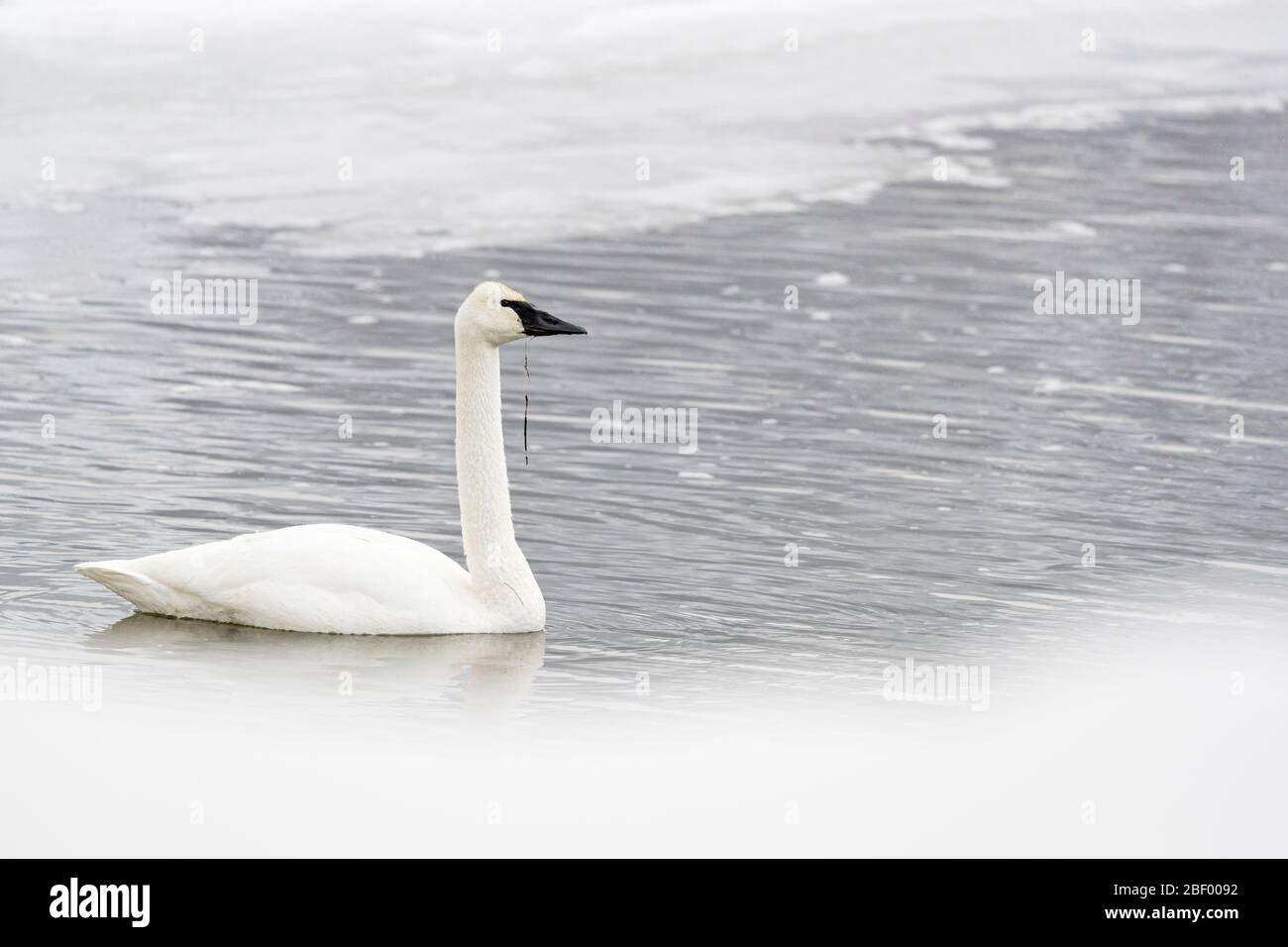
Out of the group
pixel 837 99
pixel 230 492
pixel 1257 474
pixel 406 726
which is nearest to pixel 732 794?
pixel 406 726

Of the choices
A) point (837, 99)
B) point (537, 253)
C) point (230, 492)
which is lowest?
point (230, 492)

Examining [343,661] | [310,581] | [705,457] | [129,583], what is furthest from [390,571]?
[705,457]

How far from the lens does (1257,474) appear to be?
10375 millimetres

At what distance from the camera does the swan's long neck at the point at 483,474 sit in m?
7.74

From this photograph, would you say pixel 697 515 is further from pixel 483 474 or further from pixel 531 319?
pixel 531 319

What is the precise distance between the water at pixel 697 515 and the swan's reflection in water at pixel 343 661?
0.8 inches

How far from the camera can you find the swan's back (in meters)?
7.59

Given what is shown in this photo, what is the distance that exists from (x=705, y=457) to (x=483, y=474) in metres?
2.58

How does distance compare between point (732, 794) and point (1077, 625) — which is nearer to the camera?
point (732, 794)

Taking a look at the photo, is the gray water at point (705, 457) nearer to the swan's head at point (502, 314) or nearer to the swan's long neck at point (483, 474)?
the swan's long neck at point (483, 474)

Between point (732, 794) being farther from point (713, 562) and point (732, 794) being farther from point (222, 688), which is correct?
point (713, 562)

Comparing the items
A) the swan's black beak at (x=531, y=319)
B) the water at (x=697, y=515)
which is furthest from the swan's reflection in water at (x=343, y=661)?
the swan's black beak at (x=531, y=319)

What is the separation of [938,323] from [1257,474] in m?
3.61

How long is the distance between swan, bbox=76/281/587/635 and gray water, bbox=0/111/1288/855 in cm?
12
